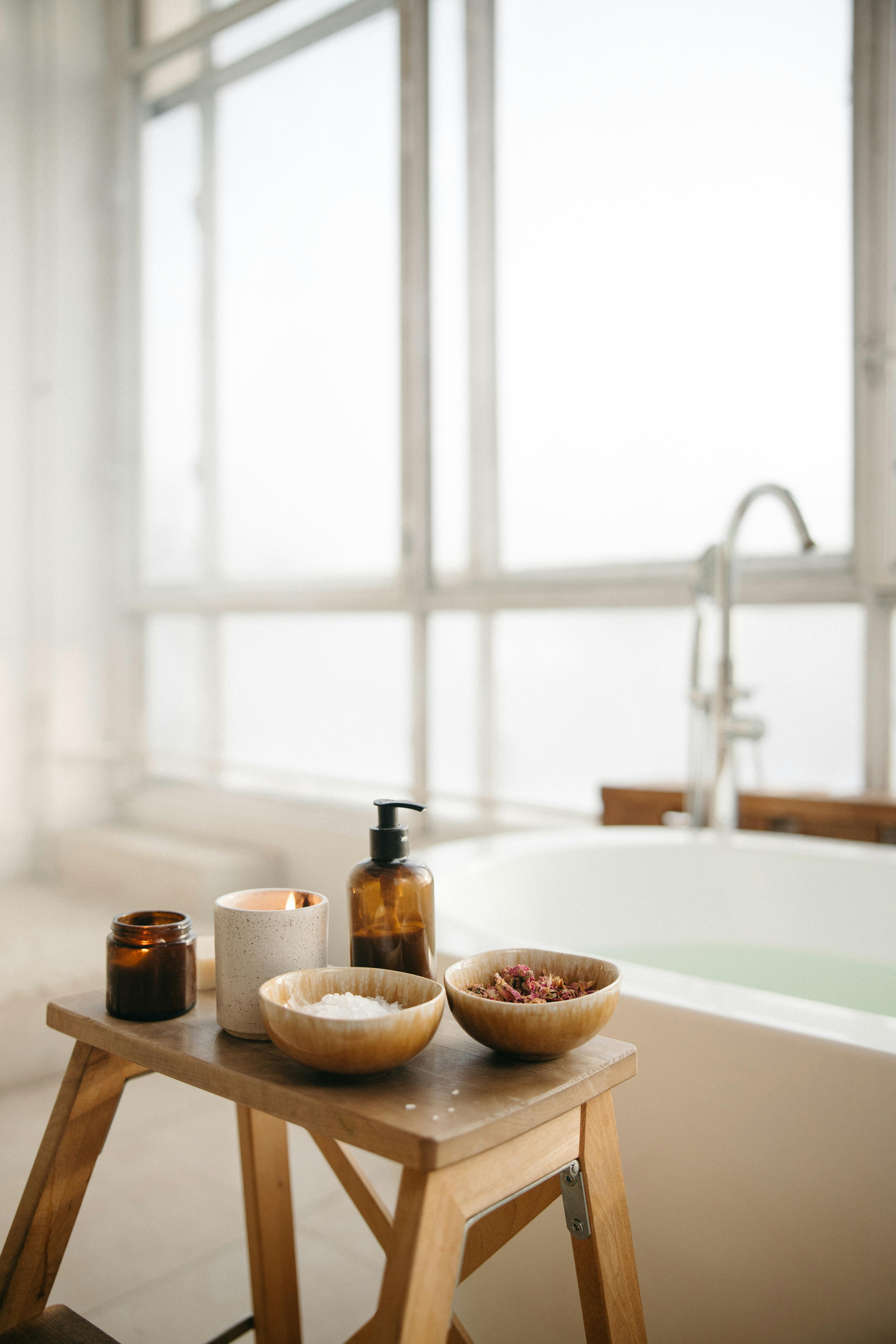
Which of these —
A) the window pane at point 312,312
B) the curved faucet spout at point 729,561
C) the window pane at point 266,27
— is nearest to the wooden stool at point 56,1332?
the curved faucet spout at point 729,561

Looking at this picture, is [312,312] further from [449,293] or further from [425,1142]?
[425,1142]

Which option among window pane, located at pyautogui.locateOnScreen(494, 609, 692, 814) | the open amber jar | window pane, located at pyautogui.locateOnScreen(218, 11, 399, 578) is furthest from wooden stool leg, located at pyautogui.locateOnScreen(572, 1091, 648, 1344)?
window pane, located at pyautogui.locateOnScreen(218, 11, 399, 578)

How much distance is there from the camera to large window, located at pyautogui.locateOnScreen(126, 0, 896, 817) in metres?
2.08

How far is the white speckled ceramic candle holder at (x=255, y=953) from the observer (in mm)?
809

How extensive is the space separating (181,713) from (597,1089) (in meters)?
2.85

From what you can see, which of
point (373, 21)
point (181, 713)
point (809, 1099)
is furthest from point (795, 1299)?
point (373, 21)

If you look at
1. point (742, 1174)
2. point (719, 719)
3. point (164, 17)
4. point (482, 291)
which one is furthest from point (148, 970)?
point (164, 17)

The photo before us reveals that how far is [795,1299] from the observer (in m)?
0.96

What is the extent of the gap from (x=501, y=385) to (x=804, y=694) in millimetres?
1068

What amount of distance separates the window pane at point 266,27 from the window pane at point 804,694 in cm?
212

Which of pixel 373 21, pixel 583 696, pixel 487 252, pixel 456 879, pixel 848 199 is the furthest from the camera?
pixel 373 21

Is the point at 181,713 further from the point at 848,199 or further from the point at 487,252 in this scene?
the point at 848,199

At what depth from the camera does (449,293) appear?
2707 mm

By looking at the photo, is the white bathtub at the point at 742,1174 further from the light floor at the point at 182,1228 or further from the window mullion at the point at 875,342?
the window mullion at the point at 875,342
